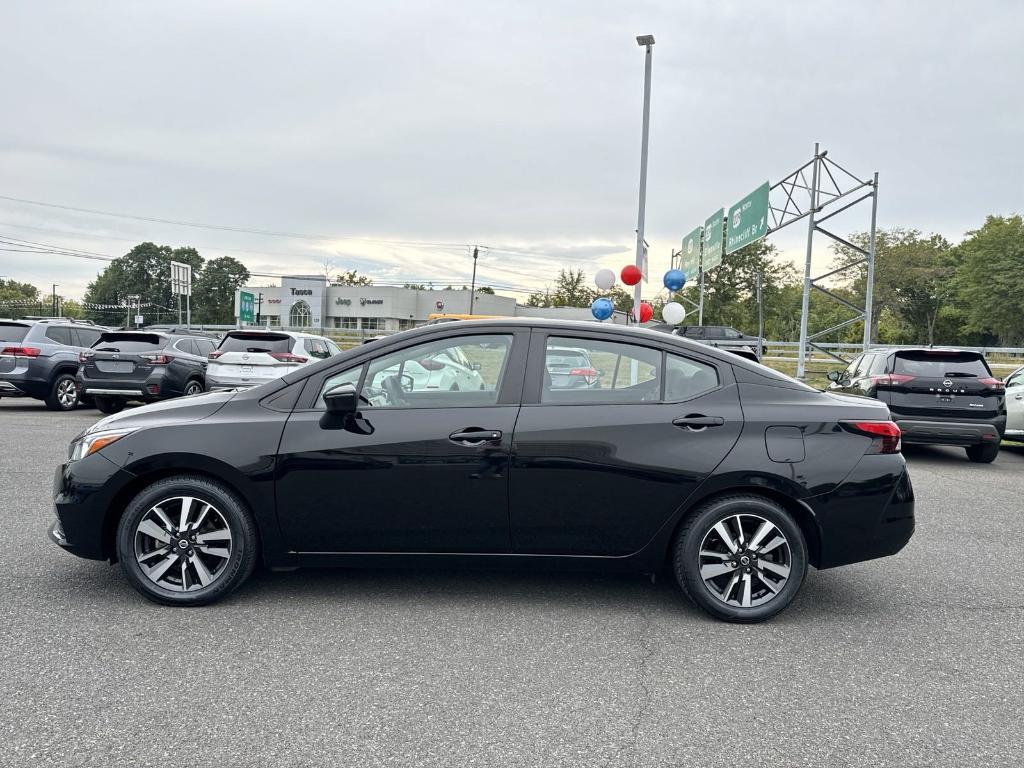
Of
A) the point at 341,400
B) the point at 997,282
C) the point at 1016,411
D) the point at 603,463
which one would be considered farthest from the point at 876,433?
the point at 997,282

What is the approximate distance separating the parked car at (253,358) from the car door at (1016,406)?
10631 mm

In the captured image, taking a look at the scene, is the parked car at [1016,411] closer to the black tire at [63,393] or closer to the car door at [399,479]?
the car door at [399,479]

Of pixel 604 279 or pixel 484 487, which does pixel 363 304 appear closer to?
pixel 604 279

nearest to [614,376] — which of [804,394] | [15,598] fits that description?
[804,394]

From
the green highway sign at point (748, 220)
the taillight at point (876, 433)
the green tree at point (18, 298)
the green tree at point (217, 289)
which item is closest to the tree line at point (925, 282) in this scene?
the green highway sign at point (748, 220)

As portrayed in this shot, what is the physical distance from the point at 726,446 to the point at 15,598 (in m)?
3.73

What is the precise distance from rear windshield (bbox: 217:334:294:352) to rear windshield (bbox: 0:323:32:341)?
3808 mm

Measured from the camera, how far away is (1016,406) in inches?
441

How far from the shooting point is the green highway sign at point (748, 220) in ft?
70.3

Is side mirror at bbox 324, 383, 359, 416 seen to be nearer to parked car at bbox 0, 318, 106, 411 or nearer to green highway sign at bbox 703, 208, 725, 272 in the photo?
parked car at bbox 0, 318, 106, 411

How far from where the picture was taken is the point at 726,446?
3914 millimetres

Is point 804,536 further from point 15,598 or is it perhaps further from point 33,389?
point 33,389

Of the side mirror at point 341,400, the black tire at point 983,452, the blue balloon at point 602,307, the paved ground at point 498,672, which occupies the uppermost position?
the blue balloon at point 602,307

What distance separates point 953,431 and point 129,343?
12.6m
